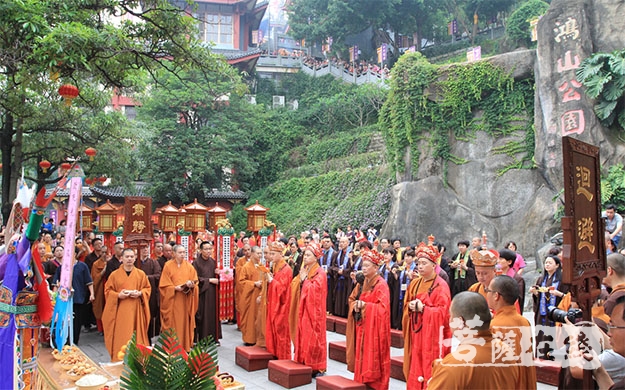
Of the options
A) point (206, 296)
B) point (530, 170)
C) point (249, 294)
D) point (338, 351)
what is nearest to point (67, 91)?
point (206, 296)

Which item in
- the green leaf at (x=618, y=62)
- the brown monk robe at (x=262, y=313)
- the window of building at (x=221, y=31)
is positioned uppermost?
the window of building at (x=221, y=31)

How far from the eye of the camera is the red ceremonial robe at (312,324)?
6652 millimetres

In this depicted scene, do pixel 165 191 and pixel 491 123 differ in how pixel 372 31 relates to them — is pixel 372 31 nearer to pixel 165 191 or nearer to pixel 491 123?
pixel 165 191

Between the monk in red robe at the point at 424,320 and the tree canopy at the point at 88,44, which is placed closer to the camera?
the monk in red robe at the point at 424,320

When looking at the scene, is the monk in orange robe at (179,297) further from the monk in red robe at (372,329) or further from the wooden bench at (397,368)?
the wooden bench at (397,368)

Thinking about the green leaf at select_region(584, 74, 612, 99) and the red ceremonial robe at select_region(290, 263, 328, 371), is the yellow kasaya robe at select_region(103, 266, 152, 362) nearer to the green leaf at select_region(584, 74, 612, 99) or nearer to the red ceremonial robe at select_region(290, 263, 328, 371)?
the red ceremonial robe at select_region(290, 263, 328, 371)

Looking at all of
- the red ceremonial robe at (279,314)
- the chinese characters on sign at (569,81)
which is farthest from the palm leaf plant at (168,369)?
the chinese characters on sign at (569,81)

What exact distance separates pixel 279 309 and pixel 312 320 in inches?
34.8

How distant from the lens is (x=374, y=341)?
580cm

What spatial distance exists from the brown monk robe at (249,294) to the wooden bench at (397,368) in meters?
2.61

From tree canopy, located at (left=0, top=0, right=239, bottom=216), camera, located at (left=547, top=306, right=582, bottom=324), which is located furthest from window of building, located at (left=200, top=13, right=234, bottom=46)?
camera, located at (left=547, top=306, right=582, bottom=324)

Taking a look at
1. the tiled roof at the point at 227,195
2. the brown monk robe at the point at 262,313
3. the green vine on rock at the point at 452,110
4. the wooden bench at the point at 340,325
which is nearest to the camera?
the brown monk robe at the point at 262,313

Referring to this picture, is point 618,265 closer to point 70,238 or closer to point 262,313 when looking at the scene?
point 70,238

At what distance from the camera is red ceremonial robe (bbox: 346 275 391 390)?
5793 mm
